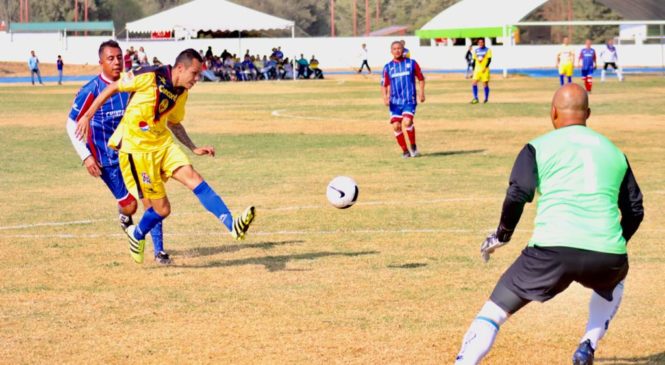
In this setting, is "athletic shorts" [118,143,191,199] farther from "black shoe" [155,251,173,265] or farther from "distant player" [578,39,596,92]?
"distant player" [578,39,596,92]

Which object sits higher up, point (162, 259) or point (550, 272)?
point (550, 272)

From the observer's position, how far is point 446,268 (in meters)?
10.8

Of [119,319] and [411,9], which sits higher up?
[411,9]

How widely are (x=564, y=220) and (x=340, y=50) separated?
78981 millimetres

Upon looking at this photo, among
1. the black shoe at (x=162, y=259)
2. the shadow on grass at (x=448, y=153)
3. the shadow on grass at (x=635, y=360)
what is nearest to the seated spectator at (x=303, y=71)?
the shadow on grass at (x=448, y=153)

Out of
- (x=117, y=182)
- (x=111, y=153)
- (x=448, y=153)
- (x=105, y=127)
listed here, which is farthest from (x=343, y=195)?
(x=448, y=153)

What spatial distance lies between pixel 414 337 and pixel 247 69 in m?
Answer: 57.4

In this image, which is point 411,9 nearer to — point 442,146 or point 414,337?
point 442,146

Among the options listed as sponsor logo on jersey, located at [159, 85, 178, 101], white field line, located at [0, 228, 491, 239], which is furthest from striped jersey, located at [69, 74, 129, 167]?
white field line, located at [0, 228, 491, 239]

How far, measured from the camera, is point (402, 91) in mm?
21750

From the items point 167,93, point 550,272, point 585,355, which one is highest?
point 167,93

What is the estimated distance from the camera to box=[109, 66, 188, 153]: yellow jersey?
1034 centimetres

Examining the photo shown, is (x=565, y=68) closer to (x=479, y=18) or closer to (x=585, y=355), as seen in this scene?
(x=479, y=18)

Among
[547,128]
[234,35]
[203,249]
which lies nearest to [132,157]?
[203,249]
